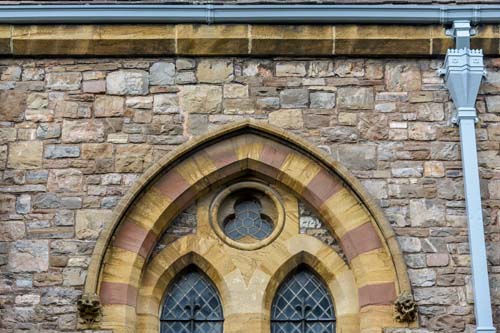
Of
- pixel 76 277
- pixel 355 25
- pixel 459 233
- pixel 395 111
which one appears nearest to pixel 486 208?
pixel 459 233

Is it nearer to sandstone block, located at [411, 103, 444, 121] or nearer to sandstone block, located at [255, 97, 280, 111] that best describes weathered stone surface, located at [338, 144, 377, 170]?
sandstone block, located at [411, 103, 444, 121]

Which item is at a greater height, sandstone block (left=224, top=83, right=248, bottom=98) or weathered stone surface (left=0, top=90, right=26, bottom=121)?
sandstone block (left=224, top=83, right=248, bottom=98)

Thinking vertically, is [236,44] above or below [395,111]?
above

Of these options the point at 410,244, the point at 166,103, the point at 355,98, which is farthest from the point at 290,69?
the point at 410,244

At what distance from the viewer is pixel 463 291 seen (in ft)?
31.8

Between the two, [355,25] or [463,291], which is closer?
[463,291]

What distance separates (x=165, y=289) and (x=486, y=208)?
294 centimetres

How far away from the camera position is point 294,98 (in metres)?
10.3

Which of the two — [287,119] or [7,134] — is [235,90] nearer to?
[287,119]

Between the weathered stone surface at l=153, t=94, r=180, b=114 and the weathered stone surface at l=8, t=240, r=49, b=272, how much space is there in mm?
1578

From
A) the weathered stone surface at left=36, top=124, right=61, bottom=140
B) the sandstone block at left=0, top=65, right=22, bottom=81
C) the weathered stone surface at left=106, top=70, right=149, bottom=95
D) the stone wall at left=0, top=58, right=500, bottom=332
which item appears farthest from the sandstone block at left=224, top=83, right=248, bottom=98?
the sandstone block at left=0, top=65, right=22, bottom=81

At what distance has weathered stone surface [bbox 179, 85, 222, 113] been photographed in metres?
10.3

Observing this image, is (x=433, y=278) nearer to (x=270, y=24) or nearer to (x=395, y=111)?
(x=395, y=111)

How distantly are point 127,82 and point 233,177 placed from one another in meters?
1.30
